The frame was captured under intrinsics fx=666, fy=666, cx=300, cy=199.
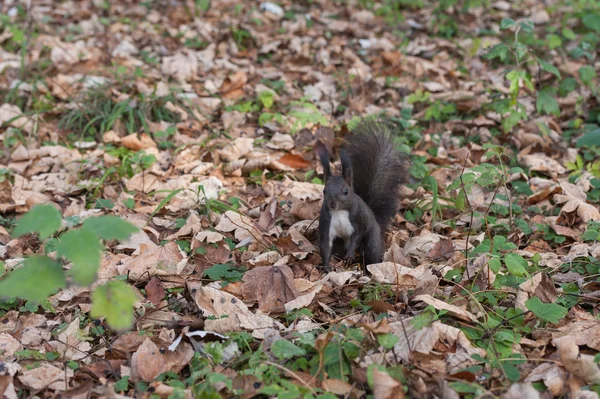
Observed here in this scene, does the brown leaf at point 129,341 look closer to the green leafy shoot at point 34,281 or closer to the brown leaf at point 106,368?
the brown leaf at point 106,368

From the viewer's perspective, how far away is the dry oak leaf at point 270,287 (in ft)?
10.4

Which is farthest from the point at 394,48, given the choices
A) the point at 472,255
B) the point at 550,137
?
the point at 472,255

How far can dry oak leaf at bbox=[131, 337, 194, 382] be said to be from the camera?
2645 millimetres

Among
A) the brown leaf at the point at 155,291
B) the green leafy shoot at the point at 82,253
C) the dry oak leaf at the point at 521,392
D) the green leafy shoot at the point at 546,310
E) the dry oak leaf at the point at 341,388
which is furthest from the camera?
the brown leaf at the point at 155,291

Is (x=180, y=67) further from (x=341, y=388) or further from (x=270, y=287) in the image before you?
(x=341, y=388)

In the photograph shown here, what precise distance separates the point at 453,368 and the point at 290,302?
0.85 m

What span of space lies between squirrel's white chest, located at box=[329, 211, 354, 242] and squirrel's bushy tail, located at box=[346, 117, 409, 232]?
0.34m

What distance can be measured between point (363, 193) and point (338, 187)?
1.50ft

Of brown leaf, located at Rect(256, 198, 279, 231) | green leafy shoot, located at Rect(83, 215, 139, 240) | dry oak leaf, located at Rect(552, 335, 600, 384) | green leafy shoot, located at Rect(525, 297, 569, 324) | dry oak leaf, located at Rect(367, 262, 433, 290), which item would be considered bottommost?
brown leaf, located at Rect(256, 198, 279, 231)

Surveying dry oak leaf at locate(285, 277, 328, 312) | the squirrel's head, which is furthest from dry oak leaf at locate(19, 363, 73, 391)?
the squirrel's head

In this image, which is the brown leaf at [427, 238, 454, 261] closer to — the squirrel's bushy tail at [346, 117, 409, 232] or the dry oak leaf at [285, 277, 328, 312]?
the squirrel's bushy tail at [346, 117, 409, 232]

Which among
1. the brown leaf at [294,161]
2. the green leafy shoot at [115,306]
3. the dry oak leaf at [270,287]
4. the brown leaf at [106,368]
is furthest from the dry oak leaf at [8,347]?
the brown leaf at [294,161]

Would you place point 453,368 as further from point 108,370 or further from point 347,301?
point 108,370

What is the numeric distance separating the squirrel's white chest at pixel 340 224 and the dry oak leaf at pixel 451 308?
0.88m
